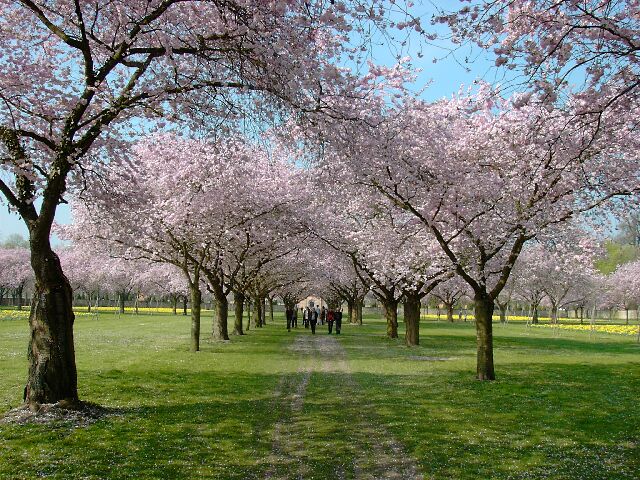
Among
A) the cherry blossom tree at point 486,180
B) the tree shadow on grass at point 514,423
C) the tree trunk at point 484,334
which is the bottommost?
the tree shadow on grass at point 514,423

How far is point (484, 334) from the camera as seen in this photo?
1484 cm

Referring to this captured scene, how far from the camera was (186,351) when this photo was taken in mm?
22422

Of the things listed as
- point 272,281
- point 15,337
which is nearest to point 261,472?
point 15,337

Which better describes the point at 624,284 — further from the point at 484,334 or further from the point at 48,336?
the point at 48,336

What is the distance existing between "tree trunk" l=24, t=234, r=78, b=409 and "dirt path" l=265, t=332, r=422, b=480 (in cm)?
370

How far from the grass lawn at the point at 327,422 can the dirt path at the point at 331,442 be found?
0.15 ft

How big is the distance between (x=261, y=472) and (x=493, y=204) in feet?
33.9

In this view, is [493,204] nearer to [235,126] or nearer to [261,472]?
[235,126]

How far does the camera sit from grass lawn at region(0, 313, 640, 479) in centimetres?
673

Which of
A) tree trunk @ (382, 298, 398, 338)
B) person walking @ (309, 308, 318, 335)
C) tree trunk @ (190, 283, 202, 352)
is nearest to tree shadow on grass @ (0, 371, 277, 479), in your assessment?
tree trunk @ (190, 283, 202, 352)

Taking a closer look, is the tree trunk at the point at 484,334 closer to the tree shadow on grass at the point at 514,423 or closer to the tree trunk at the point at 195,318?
the tree shadow on grass at the point at 514,423

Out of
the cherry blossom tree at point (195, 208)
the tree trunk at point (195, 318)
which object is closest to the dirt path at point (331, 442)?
the cherry blossom tree at point (195, 208)

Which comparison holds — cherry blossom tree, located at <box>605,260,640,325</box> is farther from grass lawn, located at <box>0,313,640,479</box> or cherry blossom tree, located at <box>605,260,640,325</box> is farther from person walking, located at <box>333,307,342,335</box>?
grass lawn, located at <box>0,313,640,479</box>

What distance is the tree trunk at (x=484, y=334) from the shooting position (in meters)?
→ 14.8
